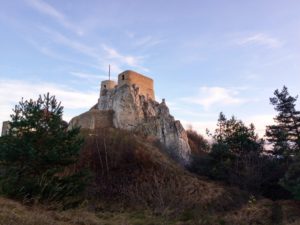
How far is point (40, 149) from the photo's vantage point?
12.4 meters

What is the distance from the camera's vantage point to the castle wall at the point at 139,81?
37.0m

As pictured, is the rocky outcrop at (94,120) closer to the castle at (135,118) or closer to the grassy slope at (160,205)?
the castle at (135,118)

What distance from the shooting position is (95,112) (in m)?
32.9

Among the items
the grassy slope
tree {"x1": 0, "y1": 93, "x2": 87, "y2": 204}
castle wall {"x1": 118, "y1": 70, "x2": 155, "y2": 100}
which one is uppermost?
castle wall {"x1": 118, "y1": 70, "x2": 155, "y2": 100}

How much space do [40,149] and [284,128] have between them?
1808cm

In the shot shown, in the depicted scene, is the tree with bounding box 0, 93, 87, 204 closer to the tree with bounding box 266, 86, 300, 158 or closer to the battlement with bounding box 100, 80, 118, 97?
the tree with bounding box 266, 86, 300, 158

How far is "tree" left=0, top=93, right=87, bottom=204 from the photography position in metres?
11.8

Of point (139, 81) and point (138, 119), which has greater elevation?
point (139, 81)

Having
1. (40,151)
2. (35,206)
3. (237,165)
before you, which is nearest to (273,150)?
(237,165)

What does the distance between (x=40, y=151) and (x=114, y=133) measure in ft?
51.1

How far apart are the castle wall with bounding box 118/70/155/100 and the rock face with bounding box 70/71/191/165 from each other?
102cm

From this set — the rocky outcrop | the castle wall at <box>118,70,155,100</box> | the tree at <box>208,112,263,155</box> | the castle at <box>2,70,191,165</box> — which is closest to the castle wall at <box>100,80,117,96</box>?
the castle at <box>2,70,191,165</box>

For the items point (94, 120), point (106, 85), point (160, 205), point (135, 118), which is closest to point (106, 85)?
point (106, 85)

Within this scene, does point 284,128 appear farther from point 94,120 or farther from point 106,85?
point 106,85
